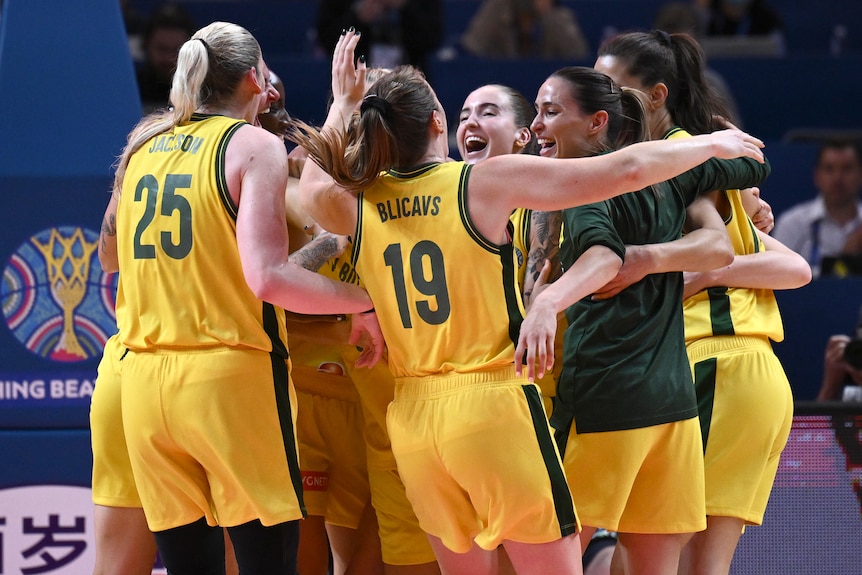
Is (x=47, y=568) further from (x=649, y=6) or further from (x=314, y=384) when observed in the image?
(x=649, y=6)

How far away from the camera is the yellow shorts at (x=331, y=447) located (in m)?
3.90

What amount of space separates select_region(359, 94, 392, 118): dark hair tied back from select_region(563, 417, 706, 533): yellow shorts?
1.02 metres

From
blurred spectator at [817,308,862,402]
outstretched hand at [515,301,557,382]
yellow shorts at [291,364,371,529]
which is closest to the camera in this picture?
outstretched hand at [515,301,557,382]

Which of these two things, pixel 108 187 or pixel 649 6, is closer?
pixel 108 187

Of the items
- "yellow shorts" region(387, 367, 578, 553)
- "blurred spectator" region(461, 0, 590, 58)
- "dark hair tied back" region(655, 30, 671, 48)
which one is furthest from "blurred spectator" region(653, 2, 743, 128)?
"yellow shorts" region(387, 367, 578, 553)

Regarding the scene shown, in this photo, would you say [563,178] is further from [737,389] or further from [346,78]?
[737,389]

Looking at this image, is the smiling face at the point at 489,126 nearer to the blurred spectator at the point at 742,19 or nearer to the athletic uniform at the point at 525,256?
the athletic uniform at the point at 525,256

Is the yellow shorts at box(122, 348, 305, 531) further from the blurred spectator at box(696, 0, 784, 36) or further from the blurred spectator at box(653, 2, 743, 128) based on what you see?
the blurred spectator at box(696, 0, 784, 36)

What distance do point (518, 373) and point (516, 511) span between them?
35 cm

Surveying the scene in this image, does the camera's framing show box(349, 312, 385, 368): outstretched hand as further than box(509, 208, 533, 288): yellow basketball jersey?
No

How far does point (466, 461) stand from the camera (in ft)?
9.59

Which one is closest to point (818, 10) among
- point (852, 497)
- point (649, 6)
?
point (649, 6)

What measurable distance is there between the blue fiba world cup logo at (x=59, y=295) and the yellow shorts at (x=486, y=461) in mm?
1586

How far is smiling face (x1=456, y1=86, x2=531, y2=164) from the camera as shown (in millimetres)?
3811
